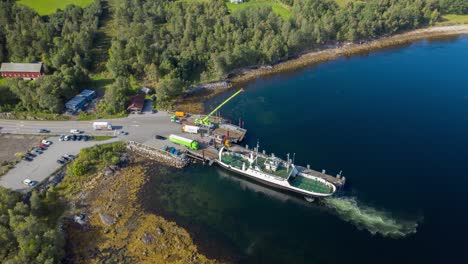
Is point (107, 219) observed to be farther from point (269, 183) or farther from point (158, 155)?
point (269, 183)

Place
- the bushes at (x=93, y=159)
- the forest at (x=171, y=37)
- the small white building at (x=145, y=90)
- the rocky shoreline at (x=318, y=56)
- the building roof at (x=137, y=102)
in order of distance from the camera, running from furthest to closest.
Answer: the rocky shoreline at (x=318, y=56) < the small white building at (x=145, y=90) < the forest at (x=171, y=37) < the building roof at (x=137, y=102) < the bushes at (x=93, y=159)

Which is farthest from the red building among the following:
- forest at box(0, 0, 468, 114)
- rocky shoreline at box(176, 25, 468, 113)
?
rocky shoreline at box(176, 25, 468, 113)

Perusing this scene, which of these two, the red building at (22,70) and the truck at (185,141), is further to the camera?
the red building at (22,70)

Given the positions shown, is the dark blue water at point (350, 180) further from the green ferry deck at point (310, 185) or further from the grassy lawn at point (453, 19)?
the grassy lawn at point (453, 19)

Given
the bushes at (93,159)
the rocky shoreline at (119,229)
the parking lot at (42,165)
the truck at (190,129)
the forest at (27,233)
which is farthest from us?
the truck at (190,129)

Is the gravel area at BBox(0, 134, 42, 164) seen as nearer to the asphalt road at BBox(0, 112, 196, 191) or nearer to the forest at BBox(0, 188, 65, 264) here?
the asphalt road at BBox(0, 112, 196, 191)

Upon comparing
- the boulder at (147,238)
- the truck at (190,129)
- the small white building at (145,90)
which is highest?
the small white building at (145,90)

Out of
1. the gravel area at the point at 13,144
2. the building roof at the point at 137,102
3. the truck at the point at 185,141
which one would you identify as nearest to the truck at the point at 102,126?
the building roof at the point at 137,102

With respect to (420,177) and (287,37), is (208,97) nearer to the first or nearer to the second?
(287,37)
